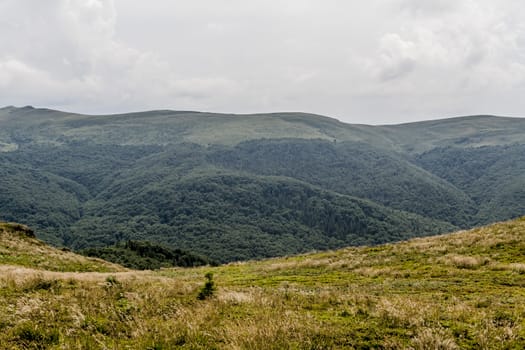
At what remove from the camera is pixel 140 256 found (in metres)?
88.2

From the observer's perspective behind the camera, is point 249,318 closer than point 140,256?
Yes

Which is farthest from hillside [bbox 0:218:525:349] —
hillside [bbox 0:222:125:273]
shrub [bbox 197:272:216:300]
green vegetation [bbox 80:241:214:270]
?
green vegetation [bbox 80:241:214:270]

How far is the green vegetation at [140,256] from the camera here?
258ft

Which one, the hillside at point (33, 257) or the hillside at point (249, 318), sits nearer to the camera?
the hillside at point (249, 318)

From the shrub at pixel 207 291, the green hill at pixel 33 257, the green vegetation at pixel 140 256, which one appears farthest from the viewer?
the green vegetation at pixel 140 256

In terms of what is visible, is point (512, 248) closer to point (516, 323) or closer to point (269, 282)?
point (269, 282)

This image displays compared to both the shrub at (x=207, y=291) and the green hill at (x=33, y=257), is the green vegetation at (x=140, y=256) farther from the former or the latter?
the shrub at (x=207, y=291)

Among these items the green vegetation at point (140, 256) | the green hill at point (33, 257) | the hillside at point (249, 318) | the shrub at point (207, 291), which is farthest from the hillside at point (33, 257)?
the green vegetation at point (140, 256)

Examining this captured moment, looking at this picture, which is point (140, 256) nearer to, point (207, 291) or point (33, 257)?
point (33, 257)

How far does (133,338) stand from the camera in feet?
25.1

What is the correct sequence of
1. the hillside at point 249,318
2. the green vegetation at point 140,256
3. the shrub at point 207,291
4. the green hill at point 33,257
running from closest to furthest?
the hillside at point 249,318, the shrub at point 207,291, the green hill at point 33,257, the green vegetation at point 140,256

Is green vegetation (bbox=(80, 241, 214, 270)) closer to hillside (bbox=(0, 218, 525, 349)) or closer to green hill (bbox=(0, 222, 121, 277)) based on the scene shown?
green hill (bbox=(0, 222, 121, 277))

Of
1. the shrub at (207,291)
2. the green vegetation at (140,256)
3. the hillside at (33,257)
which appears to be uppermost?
the shrub at (207,291)

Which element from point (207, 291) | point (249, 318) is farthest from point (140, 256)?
point (249, 318)
